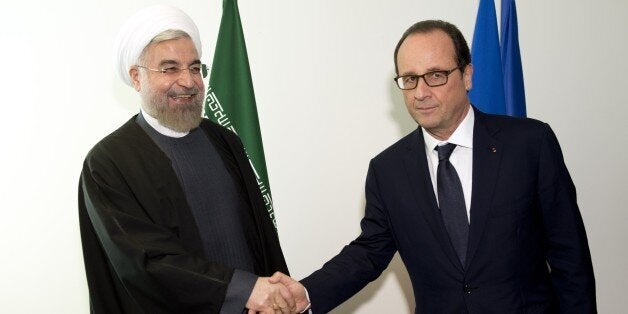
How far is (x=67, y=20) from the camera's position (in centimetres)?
342

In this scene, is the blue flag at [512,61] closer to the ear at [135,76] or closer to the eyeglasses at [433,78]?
the eyeglasses at [433,78]

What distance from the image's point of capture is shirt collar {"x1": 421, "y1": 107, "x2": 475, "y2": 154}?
2359 millimetres

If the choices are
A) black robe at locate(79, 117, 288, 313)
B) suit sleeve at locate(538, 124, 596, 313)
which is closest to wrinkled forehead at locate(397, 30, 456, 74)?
suit sleeve at locate(538, 124, 596, 313)

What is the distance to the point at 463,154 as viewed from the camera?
7.77 feet

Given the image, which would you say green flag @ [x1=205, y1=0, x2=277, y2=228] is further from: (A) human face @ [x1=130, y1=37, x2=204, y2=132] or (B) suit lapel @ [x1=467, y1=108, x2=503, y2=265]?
(B) suit lapel @ [x1=467, y1=108, x2=503, y2=265]

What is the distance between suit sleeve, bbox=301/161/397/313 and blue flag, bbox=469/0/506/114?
1.22 metres

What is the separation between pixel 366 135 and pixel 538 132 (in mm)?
1668

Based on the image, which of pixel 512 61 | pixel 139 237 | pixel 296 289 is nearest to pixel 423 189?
pixel 296 289

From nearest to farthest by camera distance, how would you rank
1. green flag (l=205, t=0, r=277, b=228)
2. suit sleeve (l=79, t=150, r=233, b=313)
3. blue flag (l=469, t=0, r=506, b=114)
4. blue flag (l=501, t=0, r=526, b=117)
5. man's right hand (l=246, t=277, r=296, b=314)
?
suit sleeve (l=79, t=150, r=233, b=313) → man's right hand (l=246, t=277, r=296, b=314) → green flag (l=205, t=0, r=277, b=228) → blue flag (l=469, t=0, r=506, b=114) → blue flag (l=501, t=0, r=526, b=117)

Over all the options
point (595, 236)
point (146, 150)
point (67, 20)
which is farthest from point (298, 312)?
point (595, 236)

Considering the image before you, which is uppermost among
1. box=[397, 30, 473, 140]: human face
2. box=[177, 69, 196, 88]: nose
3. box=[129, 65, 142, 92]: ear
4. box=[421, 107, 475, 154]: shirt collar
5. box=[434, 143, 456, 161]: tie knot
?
box=[129, 65, 142, 92]: ear

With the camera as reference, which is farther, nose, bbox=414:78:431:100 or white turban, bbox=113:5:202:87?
white turban, bbox=113:5:202:87

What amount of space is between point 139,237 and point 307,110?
178 cm

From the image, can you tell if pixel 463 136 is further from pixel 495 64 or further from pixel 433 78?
pixel 495 64
